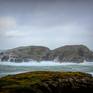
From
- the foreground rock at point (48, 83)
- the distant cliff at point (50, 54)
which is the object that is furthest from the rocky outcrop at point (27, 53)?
the foreground rock at point (48, 83)

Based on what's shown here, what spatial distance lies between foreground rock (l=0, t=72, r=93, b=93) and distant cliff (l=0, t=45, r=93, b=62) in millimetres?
411

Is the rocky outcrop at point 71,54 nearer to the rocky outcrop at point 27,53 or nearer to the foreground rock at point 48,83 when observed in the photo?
the rocky outcrop at point 27,53

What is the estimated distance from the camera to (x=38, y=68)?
656 cm

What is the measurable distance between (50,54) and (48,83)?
0.81 metres

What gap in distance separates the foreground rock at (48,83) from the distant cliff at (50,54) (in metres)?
0.41

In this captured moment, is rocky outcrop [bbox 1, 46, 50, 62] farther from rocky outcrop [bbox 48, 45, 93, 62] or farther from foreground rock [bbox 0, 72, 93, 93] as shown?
foreground rock [bbox 0, 72, 93, 93]

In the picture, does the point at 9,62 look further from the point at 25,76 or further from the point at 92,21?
the point at 92,21

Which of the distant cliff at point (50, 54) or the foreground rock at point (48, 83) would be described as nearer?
the foreground rock at point (48, 83)

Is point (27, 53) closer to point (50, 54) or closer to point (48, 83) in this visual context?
point (50, 54)

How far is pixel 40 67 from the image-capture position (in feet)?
21.5

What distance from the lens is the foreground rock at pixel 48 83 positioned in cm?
611

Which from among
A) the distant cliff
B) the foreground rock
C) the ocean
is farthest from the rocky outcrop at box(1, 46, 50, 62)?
the foreground rock

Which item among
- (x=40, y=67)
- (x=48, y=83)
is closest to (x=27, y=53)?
(x=40, y=67)

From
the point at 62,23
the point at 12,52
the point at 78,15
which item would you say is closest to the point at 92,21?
the point at 78,15
